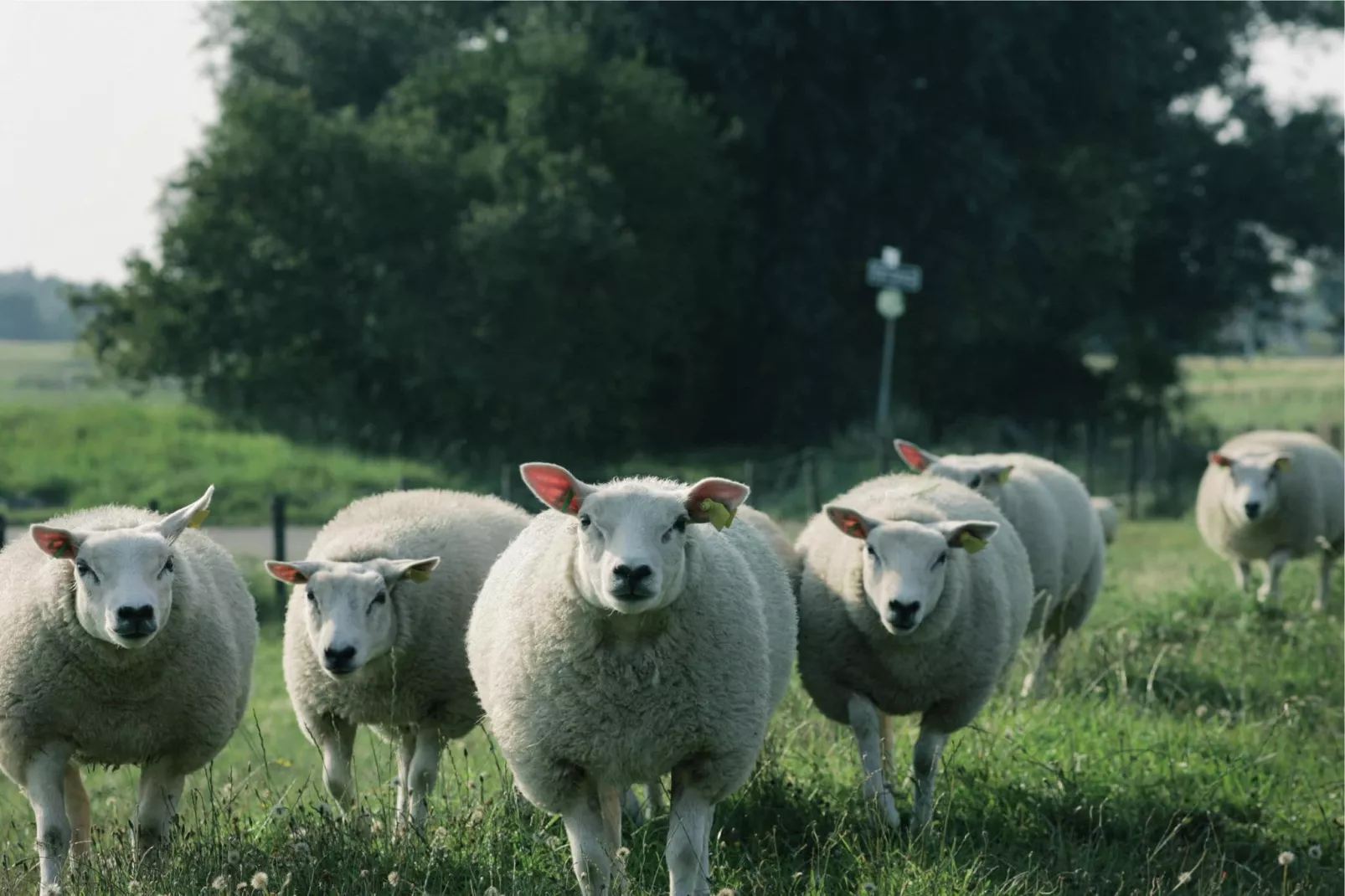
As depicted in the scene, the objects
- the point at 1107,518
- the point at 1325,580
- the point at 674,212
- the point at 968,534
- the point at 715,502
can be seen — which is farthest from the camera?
the point at 674,212

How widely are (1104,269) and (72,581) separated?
78.0 ft

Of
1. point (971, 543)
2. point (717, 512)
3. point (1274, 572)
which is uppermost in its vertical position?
point (717, 512)

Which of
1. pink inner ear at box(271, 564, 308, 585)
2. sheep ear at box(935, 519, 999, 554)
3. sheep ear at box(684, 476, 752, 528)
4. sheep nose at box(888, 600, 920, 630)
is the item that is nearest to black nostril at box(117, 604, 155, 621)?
pink inner ear at box(271, 564, 308, 585)

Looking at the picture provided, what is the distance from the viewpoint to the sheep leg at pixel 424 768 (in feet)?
20.8

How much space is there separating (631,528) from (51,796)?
2471mm

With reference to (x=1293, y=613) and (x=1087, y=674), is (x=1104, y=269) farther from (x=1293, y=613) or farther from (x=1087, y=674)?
(x=1087, y=674)

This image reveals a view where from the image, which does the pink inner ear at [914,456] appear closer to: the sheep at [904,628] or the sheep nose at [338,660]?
the sheep at [904,628]

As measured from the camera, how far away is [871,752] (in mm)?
6672

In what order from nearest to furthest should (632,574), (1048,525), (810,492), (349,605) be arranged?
(632,574) → (349,605) → (1048,525) → (810,492)

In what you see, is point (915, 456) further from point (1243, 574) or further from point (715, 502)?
point (715, 502)

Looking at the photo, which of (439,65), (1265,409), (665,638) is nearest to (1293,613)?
(665,638)

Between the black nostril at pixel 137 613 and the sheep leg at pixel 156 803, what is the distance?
835 millimetres

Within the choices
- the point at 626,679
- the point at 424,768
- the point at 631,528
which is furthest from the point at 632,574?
the point at 424,768

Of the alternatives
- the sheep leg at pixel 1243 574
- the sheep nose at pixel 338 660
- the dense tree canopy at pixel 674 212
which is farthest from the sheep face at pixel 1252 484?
the dense tree canopy at pixel 674 212
